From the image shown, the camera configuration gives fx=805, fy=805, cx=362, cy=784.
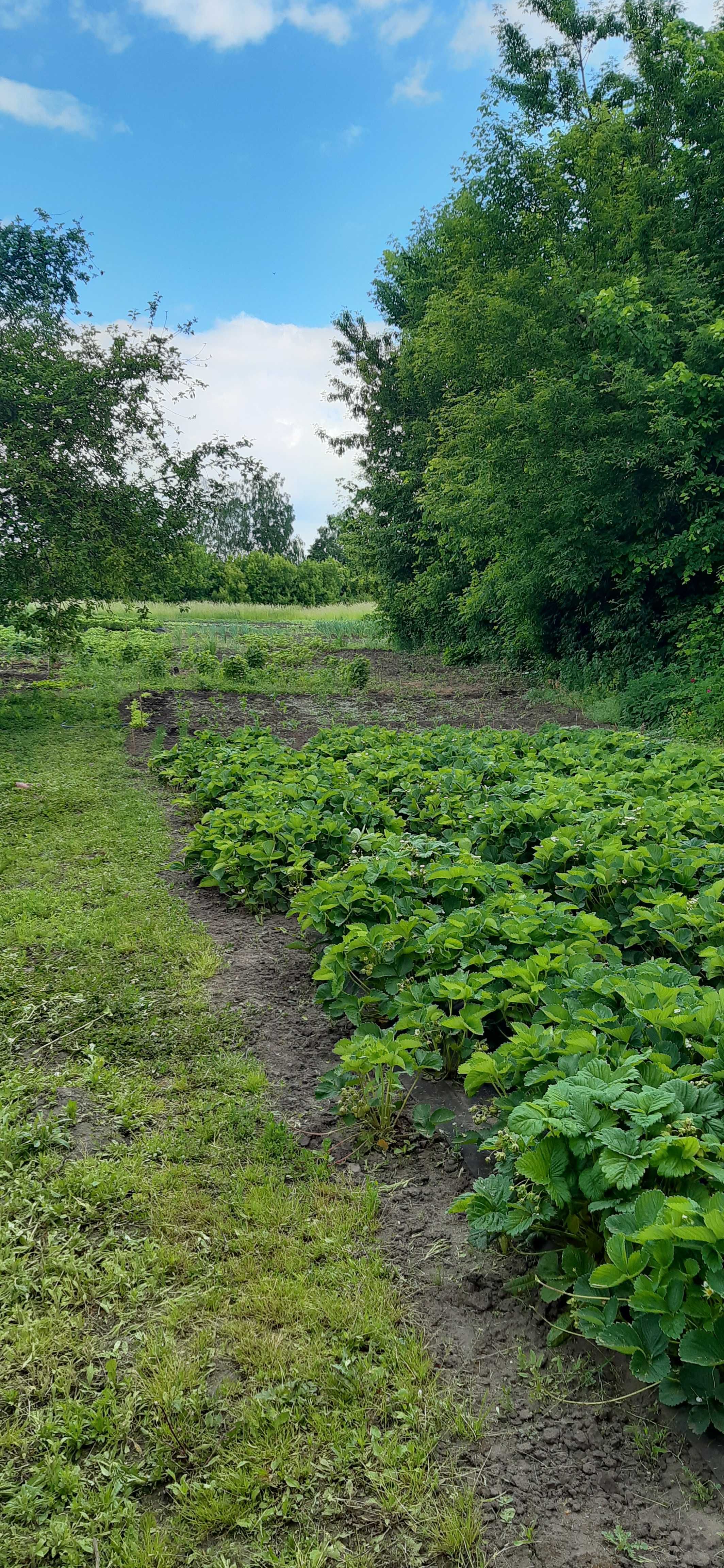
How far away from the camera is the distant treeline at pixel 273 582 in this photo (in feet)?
161

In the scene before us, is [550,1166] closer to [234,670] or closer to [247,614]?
[234,670]

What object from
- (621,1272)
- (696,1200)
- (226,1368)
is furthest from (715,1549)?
(226,1368)

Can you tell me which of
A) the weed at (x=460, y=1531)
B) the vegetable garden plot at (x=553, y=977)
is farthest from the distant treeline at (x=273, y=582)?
the weed at (x=460, y=1531)

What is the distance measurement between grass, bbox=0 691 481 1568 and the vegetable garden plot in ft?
1.25

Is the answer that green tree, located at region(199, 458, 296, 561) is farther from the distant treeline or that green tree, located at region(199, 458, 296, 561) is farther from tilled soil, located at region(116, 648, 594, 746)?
tilled soil, located at region(116, 648, 594, 746)

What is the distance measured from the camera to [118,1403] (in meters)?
1.73

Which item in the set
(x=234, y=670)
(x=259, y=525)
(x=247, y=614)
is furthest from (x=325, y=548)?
(x=234, y=670)

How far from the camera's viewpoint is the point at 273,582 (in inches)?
2053

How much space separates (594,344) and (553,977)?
430 inches

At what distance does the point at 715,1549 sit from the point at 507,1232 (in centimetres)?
65

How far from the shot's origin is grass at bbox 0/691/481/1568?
4.95 ft

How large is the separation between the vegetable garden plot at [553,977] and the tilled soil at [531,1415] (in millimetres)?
88

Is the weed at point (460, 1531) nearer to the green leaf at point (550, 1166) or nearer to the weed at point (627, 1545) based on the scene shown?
the weed at point (627, 1545)

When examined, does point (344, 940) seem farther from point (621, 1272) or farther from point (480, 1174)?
point (621, 1272)
